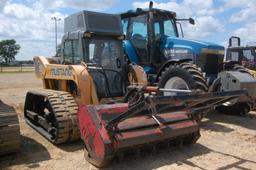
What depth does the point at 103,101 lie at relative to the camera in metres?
7.02

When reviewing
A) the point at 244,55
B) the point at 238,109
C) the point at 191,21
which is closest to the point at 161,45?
the point at 191,21

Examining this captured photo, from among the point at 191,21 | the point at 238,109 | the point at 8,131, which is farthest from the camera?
the point at 191,21

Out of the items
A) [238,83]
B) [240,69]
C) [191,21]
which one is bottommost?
[238,83]

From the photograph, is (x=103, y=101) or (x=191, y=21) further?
(x=191, y=21)

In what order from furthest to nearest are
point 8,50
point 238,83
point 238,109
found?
1. point 8,50
2. point 238,109
3. point 238,83

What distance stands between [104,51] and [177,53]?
2.59m

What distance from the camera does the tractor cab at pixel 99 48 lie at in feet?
23.5

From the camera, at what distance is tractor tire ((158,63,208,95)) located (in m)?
7.83

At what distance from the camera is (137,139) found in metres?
5.13

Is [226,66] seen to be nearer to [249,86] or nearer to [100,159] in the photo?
[249,86]

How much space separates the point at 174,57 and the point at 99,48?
271cm

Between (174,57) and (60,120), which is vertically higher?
(174,57)

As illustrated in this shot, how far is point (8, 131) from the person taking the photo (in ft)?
17.4

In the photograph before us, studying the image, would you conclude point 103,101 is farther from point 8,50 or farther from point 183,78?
point 8,50
